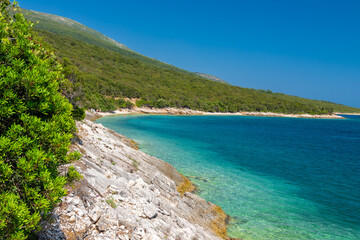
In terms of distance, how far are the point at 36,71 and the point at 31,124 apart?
5.20ft

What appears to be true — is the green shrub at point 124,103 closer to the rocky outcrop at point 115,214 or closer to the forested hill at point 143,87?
the forested hill at point 143,87

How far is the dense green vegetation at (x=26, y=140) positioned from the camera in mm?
Result: 5758

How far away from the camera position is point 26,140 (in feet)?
20.1

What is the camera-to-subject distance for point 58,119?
23.8 ft

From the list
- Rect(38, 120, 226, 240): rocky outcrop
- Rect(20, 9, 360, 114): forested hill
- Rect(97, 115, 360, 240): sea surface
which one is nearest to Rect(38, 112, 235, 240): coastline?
Rect(38, 120, 226, 240): rocky outcrop

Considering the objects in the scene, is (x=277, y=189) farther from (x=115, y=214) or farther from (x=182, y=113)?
(x=182, y=113)

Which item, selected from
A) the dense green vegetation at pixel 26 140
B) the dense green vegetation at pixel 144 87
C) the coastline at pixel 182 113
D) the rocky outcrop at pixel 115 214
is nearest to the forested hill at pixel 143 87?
the dense green vegetation at pixel 144 87

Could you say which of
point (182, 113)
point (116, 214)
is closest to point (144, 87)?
point (182, 113)

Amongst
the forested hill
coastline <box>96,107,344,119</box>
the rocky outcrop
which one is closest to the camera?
the rocky outcrop

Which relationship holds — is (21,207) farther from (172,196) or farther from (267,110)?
(267,110)

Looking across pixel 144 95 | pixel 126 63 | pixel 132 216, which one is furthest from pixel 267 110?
pixel 132 216

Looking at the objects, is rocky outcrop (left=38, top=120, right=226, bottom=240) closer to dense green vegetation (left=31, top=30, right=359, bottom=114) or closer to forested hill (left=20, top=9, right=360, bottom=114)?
forested hill (left=20, top=9, right=360, bottom=114)

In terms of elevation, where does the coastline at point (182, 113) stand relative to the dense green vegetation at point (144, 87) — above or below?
below

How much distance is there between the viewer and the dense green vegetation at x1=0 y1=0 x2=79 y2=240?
18.9 feet
